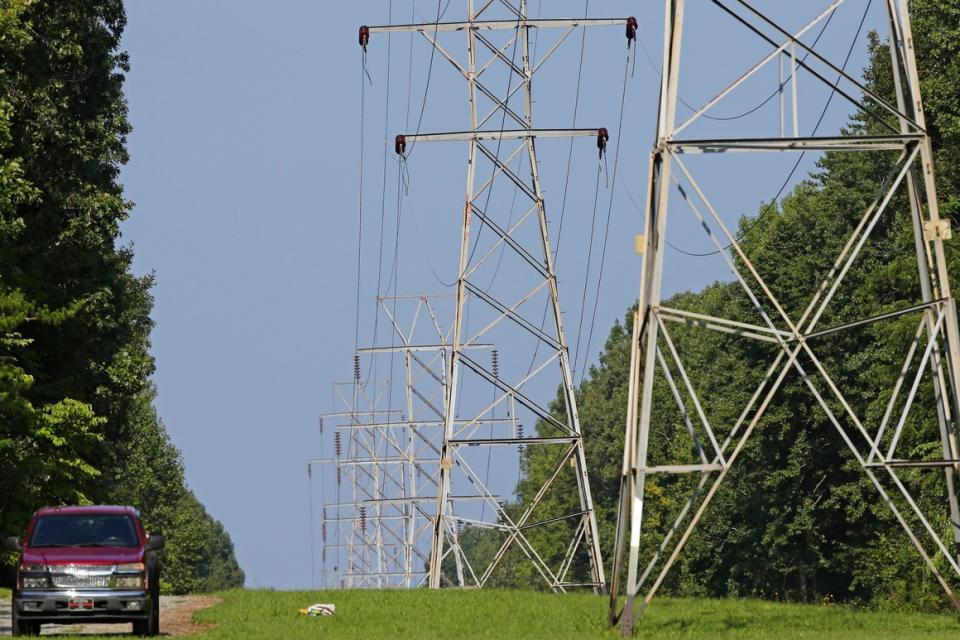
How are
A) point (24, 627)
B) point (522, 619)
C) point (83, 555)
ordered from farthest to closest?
point (522, 619) → point (83, 555) → point (24, 627)

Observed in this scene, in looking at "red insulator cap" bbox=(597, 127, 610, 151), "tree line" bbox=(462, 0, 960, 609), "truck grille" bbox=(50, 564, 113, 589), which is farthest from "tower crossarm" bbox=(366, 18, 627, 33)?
"truck grille" bbox=(50, 564, 113, 589)

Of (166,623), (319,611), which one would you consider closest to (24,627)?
(166,623)

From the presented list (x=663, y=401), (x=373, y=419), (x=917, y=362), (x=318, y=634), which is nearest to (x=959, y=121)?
(x=917, y=362)

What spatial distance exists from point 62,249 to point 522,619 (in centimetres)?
2138

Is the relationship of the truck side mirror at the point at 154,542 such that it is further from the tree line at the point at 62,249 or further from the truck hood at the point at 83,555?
the tree line at the point at 62,249

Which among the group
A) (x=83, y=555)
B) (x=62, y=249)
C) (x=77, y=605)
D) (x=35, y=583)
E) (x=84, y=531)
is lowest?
(x=77, y=605)

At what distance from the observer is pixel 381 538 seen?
281ft

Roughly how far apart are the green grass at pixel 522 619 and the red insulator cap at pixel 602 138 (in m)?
11.2

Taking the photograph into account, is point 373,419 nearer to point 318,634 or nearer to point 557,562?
point 557,562

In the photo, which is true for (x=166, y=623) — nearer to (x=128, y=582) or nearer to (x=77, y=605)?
(x=128, y=582)

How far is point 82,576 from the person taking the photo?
24203 mm

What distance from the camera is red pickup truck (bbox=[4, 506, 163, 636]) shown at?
24031mm

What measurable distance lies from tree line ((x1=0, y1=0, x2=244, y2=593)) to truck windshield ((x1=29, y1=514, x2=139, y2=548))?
9858 millimetres

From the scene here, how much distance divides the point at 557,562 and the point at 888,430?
70825 millimetres
